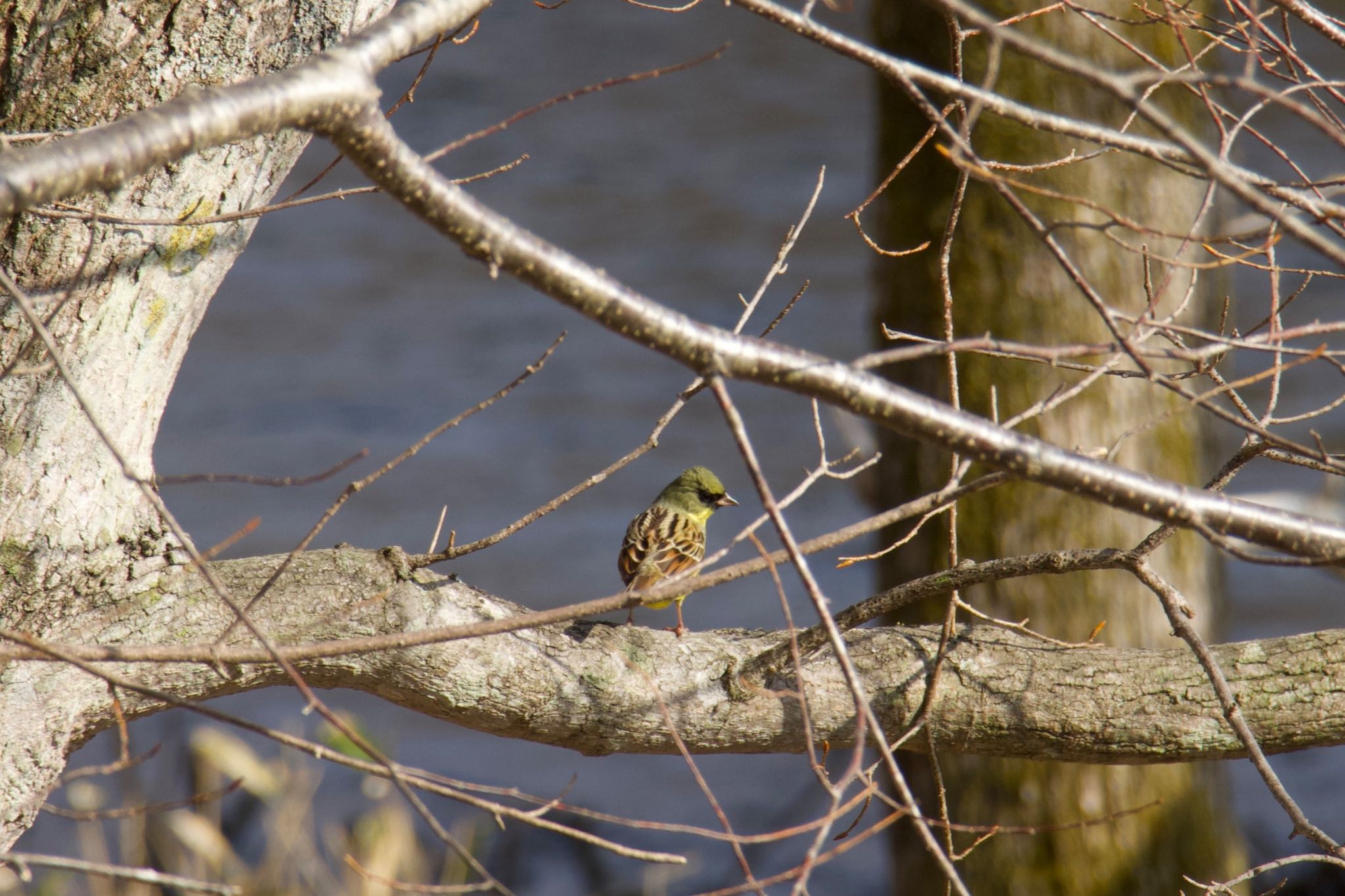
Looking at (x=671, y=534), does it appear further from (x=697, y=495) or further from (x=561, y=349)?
(x=561, y=349)

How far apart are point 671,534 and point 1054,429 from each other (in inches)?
57.0

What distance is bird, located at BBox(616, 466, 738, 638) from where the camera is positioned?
362 cm

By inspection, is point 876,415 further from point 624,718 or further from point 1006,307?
point 1006,307

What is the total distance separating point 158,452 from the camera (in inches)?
302

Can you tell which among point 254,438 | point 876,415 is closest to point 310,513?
point 254,438

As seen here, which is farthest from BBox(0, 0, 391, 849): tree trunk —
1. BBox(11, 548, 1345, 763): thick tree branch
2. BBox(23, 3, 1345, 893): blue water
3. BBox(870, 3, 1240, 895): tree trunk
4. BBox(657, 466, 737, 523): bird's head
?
BBox(23, 3, 1345, 893): blue water

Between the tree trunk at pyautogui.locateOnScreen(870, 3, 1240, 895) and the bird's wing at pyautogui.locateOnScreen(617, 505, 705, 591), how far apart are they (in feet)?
3.33

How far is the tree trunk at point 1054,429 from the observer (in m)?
4.12

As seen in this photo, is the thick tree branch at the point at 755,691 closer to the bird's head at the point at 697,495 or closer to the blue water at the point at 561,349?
the bird's head at the point at 697,495

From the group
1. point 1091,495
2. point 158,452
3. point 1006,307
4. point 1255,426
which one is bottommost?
point 1091,495

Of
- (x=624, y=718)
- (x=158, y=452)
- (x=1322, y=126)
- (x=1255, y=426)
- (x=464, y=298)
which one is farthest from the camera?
(x=464, y=298)

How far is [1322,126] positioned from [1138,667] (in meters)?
1.47

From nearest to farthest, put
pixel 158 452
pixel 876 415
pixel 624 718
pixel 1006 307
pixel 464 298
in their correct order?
pixel 876 415
pixel 624 718
pixel 1006 307
pixel 158 452
pixel 464 298

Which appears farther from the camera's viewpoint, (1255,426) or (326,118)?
(1255,426)
